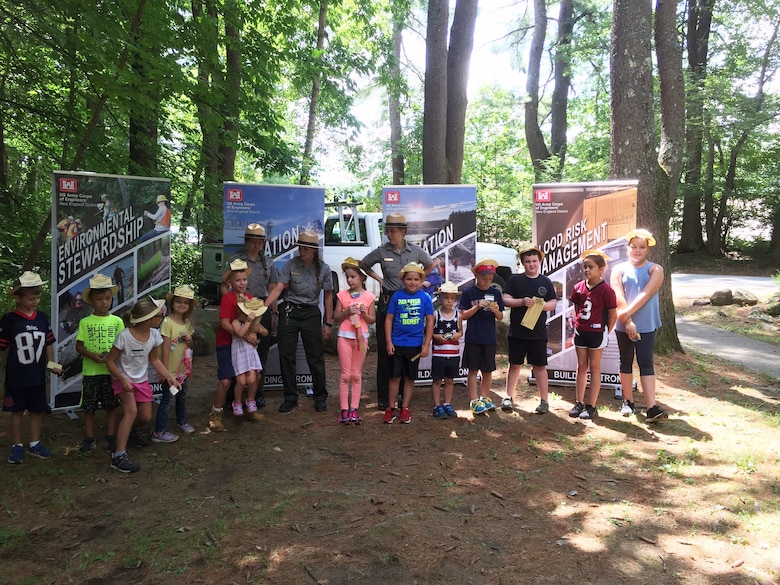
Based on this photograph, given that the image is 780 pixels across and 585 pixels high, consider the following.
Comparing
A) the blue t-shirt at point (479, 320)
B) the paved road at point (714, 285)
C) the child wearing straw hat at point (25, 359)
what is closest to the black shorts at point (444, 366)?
the blue t-shirt at point (479, 320)

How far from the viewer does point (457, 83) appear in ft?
28.0

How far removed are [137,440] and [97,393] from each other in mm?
598

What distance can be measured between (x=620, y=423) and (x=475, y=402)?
1.38 m

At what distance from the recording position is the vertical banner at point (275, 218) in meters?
6.11

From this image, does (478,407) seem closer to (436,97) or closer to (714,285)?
(436,97)

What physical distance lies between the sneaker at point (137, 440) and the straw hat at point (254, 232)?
85.4 inches

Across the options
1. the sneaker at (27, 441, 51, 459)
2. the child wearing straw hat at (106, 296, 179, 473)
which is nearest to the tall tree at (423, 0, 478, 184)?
the child wearing straw hat at (106, 296, 179, 473)

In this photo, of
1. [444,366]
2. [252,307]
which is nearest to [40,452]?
[252,307]

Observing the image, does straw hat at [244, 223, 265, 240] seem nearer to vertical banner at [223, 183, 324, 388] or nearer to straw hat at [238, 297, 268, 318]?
vertical banner at [223, 183, 324, 388]

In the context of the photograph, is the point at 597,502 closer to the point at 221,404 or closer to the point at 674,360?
the point at 221,404

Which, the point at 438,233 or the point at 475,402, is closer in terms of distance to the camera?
the point at 475,402

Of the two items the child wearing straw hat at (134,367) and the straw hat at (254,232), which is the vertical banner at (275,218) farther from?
the child wearing straw hat at (134,367)

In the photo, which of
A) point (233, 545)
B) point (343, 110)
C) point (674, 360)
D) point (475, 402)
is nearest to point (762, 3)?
point (343, 110)

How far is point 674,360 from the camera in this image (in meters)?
7.18
